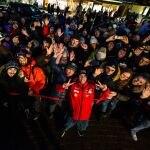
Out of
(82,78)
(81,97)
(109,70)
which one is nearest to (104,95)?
(109,70)

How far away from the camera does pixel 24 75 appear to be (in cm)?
475

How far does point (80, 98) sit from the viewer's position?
14.7 ft

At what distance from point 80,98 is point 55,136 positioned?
1.31 meters

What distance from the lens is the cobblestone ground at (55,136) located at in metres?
4.65

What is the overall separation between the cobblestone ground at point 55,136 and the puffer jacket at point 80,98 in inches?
33.0

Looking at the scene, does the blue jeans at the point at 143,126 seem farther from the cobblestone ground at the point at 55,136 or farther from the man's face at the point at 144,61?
the man's face at the point at 144,61

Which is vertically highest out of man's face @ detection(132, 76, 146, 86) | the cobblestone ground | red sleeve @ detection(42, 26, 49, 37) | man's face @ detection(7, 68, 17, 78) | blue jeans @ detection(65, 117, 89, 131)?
man's face @ detection(7, 68, 17, 78)

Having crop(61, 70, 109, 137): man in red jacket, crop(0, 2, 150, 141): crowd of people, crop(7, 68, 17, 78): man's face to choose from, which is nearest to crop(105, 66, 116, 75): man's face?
crop(0, 2, 150, 141): crowd of people

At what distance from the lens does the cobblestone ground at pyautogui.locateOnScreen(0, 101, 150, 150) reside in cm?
465

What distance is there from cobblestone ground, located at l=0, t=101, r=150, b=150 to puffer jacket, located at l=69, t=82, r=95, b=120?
2.75 ft

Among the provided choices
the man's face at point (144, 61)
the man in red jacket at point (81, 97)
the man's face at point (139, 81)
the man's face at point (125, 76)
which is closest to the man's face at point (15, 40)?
the man in red jacket at point (81, 97)

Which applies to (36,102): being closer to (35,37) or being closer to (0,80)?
(0,80)

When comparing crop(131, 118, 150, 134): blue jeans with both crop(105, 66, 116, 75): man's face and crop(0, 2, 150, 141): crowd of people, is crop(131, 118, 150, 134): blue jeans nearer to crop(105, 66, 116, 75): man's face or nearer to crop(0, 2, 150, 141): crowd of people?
crop(0, 2, 150, 141): crowd of people

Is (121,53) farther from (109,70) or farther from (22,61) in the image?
(22,61)
